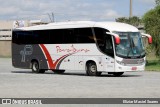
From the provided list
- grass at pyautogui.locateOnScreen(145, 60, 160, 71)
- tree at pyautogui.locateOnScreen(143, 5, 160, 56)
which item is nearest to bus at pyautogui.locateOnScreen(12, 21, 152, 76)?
grass at pyautogui.locateOnScreen(145, 60, 160, 71)

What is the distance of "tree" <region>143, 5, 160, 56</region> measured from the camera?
4638cm

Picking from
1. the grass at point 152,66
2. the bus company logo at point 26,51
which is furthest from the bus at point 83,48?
the grass at point 152,66

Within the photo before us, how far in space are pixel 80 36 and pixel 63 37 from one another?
5.67 feet

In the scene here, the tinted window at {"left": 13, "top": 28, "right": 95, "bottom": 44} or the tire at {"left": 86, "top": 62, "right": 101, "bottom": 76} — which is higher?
the tinted window at {"left": 13, "top": 28, "right": 95, "bottom": 44}

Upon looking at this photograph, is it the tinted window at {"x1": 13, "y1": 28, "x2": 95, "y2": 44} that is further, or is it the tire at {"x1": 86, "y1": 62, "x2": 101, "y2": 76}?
the tinted window at {"x1": 13, "y1": 28, "x2": 95, "y2": 44}

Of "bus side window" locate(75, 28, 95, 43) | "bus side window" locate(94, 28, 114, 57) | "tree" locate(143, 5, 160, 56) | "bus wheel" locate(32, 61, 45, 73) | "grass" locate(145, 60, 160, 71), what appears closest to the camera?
"bus side window" locate(94, 28, 114, 57)

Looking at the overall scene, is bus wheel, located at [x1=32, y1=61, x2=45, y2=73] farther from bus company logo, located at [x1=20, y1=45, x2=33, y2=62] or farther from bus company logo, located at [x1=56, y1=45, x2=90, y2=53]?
bus company logo, located at [x1=56, y1=45, x2=90, y2=53]

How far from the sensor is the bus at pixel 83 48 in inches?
1160

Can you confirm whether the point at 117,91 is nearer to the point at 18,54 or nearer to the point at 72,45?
the point at 72,45

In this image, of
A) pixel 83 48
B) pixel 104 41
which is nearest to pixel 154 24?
pixel 83 48

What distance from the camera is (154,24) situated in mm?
46969

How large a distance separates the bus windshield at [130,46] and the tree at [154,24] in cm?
1629

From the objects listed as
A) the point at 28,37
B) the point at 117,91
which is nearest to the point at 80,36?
the point at 28,37

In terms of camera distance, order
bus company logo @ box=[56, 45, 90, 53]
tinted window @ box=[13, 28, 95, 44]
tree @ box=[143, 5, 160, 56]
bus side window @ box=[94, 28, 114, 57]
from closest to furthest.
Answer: bus side window @ box=[94, 28, 114, 57]
tinted window @ box=[13, 28, 95, 44]
bus company logo @ box=[56, 45, 90, 53]
tree @ box=[143, 5, 160, 56]
